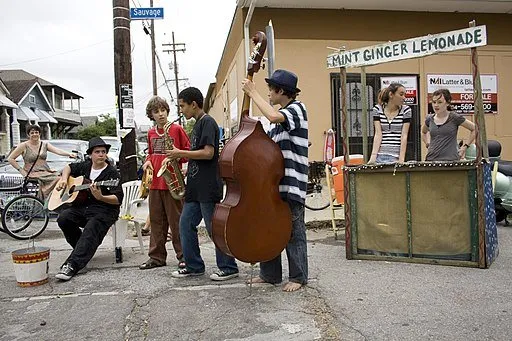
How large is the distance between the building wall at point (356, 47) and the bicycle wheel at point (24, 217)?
4.28 metres

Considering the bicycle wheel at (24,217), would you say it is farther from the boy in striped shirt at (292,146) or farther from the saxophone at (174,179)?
the boy in striped shirt at (292,146)

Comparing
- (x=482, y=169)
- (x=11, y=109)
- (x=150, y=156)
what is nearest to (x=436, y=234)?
(x=482, y=169)

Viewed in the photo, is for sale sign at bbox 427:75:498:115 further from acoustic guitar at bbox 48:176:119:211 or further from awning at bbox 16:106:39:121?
awning at bbox 16:106:39:121

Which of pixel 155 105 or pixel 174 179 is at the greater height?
pixel 155 105

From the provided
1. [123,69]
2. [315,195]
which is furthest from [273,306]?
[123,69]

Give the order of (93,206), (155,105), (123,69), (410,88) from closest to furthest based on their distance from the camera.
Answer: (155,105)
(93,206)
(123,69)
(410,88)

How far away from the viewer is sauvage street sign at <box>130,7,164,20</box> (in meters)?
7.60

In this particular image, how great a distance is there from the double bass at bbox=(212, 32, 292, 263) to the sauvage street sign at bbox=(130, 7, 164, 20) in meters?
4.49

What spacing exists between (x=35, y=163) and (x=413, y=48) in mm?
5966

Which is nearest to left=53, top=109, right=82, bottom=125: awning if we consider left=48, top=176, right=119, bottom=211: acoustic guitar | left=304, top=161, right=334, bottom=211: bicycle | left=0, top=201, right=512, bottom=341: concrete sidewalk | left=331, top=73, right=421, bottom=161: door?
left=331, top=73, right=421, bottom=161: door

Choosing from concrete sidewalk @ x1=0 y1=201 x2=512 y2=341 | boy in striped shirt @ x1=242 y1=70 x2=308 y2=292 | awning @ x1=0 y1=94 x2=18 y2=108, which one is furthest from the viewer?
awning @ x1=0 y1=94 x2=18 y2=108

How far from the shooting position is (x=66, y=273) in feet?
15.2

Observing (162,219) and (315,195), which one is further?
(315,195)

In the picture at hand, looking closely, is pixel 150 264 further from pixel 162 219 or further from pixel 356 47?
pixel 356 47
